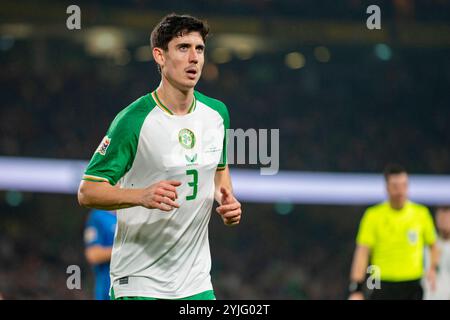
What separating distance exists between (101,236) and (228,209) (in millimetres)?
2538

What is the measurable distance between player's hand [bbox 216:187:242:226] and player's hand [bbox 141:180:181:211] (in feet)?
1.10

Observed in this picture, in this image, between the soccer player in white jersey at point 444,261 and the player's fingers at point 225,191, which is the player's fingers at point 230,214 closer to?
the player's fingers at point 225,191

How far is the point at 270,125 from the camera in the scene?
20000mm

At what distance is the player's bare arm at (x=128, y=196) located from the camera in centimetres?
374

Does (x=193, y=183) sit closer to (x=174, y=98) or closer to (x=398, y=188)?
(x=174, y=98)

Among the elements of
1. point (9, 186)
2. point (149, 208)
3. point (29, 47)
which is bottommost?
point (149, 208)

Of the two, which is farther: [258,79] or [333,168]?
[258,79]

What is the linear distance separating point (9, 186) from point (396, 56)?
10.7m

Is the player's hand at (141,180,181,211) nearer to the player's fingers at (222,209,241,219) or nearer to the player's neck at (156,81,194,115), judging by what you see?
the player's fingers at (222,209,241,219)

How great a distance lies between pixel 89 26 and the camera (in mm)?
19953

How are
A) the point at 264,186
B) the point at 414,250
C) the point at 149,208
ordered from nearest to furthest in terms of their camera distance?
the point at 149,208 < the point at 414,250 < the point at 264,186
